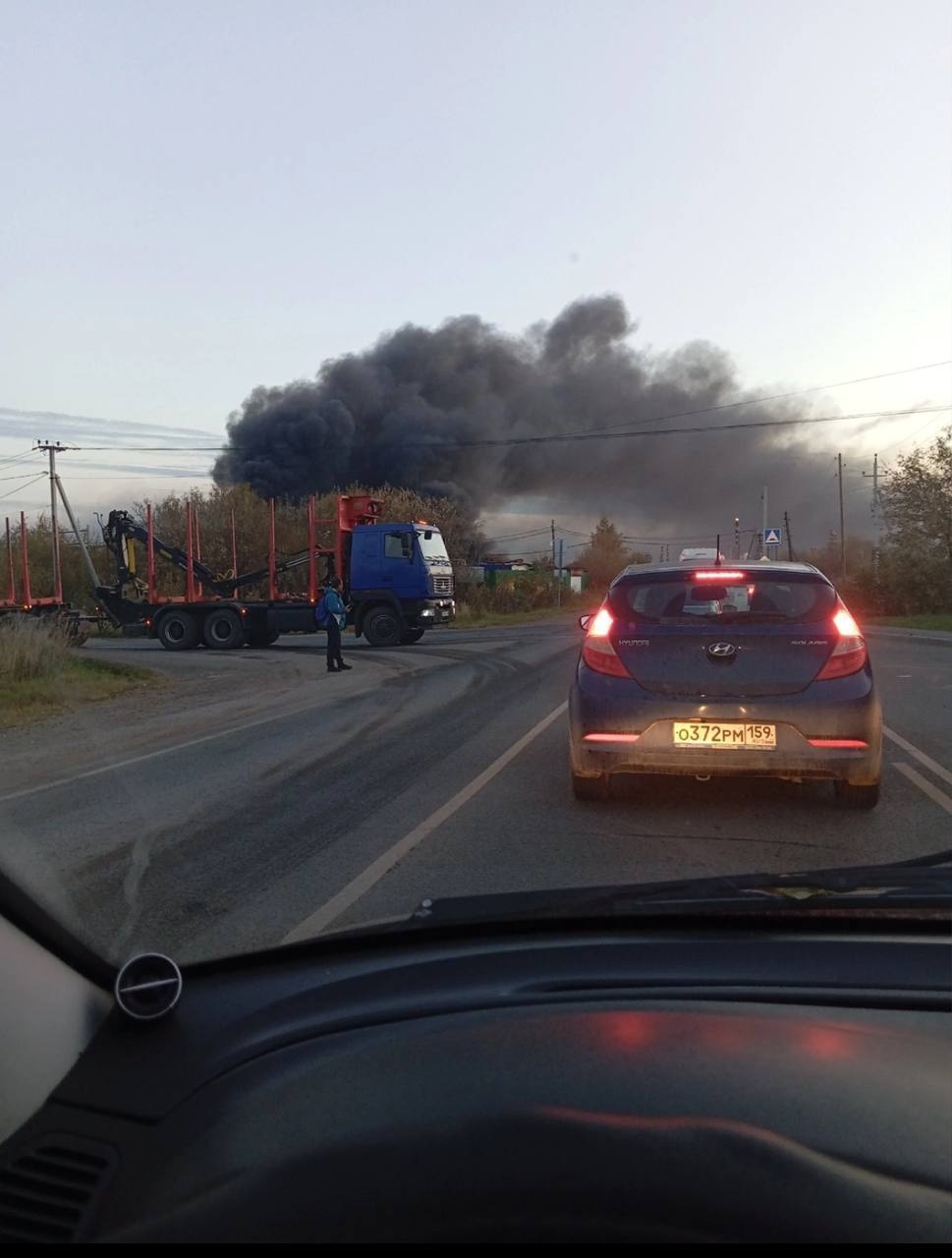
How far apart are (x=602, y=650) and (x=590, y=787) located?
3.25 ft

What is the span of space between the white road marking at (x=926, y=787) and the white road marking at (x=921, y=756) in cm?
15

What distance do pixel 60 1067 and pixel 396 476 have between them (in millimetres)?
64108

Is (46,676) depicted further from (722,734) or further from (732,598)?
(722,734)

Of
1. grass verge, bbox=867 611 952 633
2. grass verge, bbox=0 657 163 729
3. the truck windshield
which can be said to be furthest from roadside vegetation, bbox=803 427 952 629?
A: grass verge, bbox=0 657 163 729

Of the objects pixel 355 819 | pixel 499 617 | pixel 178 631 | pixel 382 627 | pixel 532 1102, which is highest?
pixel 532 1102

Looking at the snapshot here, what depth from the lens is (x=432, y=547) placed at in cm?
2834

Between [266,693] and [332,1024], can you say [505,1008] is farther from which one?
[266,693]

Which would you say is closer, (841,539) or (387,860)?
(387,860)

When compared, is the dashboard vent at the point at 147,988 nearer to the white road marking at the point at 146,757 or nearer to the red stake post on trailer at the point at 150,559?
the white road marking at the point at 146,757

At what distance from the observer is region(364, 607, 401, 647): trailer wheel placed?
2767 cm

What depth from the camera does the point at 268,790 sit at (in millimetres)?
8484

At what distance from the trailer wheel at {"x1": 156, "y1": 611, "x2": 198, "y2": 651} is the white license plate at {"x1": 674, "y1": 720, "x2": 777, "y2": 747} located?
2429cm

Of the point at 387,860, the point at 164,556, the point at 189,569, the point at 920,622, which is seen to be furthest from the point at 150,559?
the point at 920,622

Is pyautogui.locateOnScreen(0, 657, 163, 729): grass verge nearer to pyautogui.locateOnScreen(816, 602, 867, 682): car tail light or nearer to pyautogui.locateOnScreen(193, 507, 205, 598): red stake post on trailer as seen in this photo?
pyautogui.locateOnScreen(193, 507, 205, 598): red stake post on trailer
